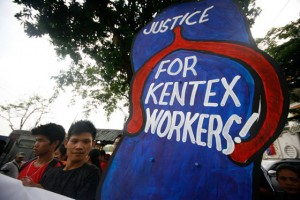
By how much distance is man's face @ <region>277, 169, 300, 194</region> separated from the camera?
94.7 inches

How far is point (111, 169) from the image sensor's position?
106 centimetres

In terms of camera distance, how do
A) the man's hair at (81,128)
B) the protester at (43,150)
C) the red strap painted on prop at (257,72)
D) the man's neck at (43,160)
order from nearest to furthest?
the red strap painted on prop at (257,72), the man's hair at (81,128), the protester at (43,150), the man's neck at (43,160)

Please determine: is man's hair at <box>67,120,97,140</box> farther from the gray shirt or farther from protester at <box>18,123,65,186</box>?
the gray shirt

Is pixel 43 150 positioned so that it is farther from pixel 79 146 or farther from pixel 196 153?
pixel 196 153

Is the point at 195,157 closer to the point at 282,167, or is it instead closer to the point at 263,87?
the point at 263,87

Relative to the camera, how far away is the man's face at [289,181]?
94.7 inches

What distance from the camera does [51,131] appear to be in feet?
8.07

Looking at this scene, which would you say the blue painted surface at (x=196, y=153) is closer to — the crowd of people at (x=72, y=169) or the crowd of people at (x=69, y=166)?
the crowd of people at (x=72, y=169)

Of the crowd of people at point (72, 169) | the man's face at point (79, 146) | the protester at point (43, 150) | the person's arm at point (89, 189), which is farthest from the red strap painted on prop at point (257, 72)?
the protester at point (43, 150)

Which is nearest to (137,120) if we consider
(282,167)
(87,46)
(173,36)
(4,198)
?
(173,36)

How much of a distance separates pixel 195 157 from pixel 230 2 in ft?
3.16

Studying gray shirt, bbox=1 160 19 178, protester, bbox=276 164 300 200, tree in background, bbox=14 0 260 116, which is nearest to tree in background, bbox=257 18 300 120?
tree in background, bbox=14 0 260 116

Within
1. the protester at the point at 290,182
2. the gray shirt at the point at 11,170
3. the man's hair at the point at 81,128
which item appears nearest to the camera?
the man's hair at the point at 81,128

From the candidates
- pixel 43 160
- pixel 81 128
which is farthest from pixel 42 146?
pixel 81 128
